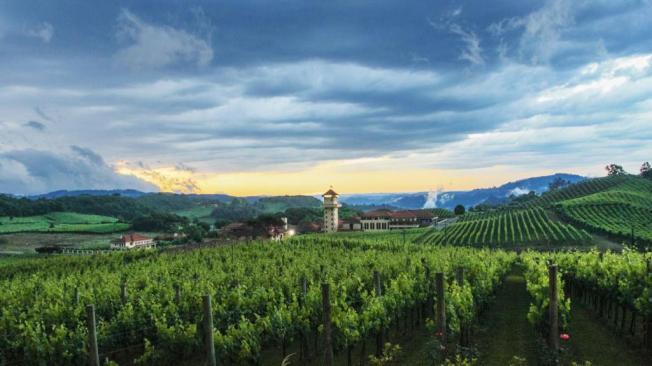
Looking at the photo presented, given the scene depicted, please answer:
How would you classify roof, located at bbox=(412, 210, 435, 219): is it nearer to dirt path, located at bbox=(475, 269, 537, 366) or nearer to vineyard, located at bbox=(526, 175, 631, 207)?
vineyard, located at bbox=(526, 175, 631, 207)

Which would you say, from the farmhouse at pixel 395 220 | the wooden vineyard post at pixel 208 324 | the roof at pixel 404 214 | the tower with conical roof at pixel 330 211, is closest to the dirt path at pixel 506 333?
the wooden vineyard post at pixel 208 324

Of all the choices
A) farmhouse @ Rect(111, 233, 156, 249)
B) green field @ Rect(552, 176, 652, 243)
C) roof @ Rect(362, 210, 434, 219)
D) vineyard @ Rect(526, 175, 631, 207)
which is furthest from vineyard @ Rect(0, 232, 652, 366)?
vineyard @ Rect(526, 175, 631, 207)

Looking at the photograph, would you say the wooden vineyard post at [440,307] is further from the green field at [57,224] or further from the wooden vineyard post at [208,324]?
the green field at [57,224]

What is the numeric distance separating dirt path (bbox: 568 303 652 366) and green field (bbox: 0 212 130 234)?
12930 cm

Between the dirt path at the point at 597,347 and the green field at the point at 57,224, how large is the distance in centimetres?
12930

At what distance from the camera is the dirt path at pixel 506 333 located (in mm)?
14820

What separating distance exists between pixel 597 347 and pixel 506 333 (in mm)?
3156

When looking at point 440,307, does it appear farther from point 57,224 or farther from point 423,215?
point 57,224

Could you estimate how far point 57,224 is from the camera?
5522 inches

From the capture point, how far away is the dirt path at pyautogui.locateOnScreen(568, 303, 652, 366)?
552 inches

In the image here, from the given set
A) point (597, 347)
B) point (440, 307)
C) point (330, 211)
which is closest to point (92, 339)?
point (440, 307)

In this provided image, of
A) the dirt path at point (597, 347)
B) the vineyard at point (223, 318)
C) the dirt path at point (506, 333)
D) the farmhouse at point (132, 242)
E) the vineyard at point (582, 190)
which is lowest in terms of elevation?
the farmhouse at point (132, 242)

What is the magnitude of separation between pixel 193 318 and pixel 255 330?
4.38 metres

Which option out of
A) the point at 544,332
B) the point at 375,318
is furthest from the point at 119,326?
the point at 544,332
